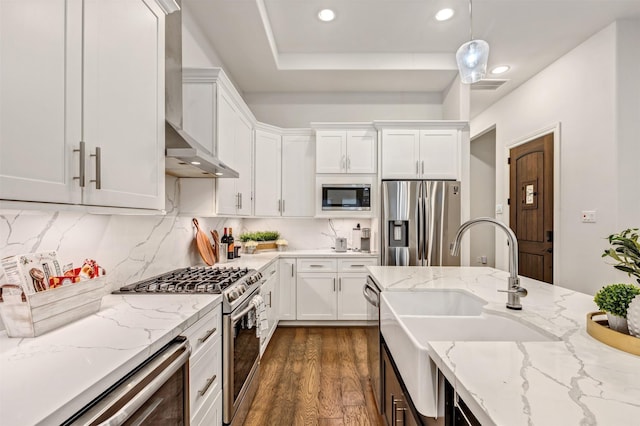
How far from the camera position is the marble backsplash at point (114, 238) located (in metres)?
1.15

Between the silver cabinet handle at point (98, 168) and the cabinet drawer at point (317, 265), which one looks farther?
the cabinet drawer at point (317, 265)

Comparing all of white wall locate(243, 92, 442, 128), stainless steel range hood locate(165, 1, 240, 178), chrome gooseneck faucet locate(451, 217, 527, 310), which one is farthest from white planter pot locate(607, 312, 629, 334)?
white wall locate(243, 92, 442, 128)

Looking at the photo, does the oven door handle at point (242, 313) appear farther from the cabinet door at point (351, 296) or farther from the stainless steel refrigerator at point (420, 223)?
the stainless steel refrigerator at point (420, 223)

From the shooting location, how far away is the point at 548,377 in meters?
0.69

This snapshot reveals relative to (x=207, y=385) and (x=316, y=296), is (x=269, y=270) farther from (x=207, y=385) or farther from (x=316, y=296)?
(x=207, y=385)

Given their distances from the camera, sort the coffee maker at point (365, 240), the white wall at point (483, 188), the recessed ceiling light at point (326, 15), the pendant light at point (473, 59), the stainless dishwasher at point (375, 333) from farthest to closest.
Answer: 1. the white wall at point (483, 188)
2. the coffee maker at point (365, 240)
3. the recessed ceiling light at point (326, 15)
4. the pendant light at point (473, 59)
5. the stainless dishwasher at point (375, 333)

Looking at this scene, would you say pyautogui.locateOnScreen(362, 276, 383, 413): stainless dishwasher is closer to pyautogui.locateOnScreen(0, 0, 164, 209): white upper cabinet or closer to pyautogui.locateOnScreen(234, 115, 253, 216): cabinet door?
pyautogui.locateOnScreen(0, 0, 164, 209): white upper cabinet

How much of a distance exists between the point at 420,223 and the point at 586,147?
6.08 ft

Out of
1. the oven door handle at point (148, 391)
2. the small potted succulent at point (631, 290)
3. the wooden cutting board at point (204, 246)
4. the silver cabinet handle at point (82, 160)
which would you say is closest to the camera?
the oven door handle at point (148, 391)

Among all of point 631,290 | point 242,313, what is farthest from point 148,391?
point 631,290

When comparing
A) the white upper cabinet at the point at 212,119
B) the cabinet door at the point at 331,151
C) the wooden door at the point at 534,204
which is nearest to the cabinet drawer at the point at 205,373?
the white upper cabinet at the point at 212,119

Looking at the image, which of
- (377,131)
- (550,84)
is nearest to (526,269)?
(550,84)

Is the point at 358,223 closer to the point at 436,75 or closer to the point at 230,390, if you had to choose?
the point at 436,75

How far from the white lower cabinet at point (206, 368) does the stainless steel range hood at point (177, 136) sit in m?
0.86
